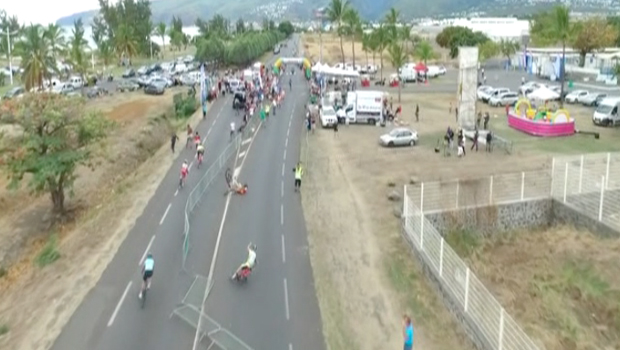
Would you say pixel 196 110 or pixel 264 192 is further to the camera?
pixel 196 110

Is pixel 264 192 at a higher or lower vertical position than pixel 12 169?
lower

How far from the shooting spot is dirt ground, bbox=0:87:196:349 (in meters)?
19.9

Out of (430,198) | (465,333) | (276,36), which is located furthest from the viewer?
(276,36)

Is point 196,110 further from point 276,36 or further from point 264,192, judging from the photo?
point 276,36

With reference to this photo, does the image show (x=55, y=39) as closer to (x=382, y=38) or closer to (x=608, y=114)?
(x=382, y=38)

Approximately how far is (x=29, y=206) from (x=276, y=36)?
13542cm

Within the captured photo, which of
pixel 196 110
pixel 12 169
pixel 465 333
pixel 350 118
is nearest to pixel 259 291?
pixel 465 333

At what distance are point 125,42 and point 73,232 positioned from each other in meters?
84.1

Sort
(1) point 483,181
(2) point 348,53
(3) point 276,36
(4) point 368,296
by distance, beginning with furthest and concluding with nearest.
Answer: (3) point 276,36 < (2) point 348,53 < (1) point 483,181 < (4) point 368,296

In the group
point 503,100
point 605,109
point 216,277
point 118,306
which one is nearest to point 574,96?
point 503,100

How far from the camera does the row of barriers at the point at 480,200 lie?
712 inches

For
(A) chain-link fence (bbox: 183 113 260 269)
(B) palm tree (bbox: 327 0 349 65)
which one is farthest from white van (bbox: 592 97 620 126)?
(B) palm tree (bbox: 327 0 349 65)

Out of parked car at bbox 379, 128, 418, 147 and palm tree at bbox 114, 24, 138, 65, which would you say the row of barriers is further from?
palm tree at bbox 114, 24, 138, 65

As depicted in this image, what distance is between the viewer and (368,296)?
66.6 ft
